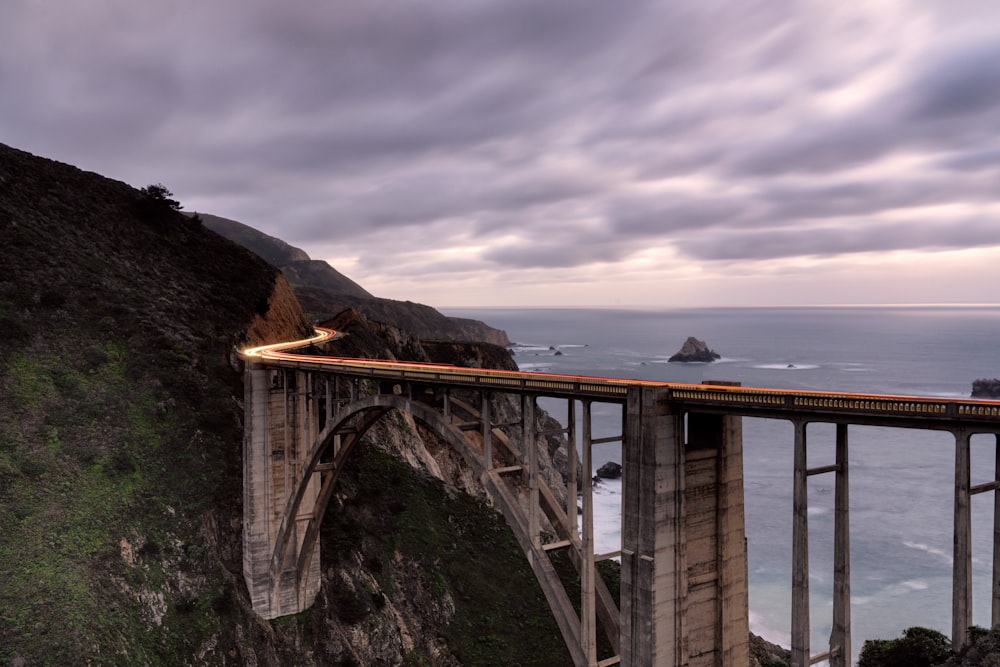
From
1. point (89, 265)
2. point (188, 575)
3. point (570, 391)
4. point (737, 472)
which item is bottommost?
point (188, 575)

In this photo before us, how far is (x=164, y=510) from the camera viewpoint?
34.9m

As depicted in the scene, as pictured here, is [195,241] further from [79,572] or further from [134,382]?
[79,572]

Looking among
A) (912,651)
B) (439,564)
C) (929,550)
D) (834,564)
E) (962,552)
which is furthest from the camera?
(929,550)

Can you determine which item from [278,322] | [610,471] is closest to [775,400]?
[278,322]

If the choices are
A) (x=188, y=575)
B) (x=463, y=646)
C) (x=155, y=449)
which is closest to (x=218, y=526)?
(x=188, y=575)

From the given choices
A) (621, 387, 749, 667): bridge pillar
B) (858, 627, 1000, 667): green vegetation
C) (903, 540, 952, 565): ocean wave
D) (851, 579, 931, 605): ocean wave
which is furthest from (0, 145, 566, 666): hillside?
(903, 540, 952, 565): ocean wave

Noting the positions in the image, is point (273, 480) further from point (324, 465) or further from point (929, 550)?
point (929, 550)

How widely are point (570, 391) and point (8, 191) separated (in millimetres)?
61142

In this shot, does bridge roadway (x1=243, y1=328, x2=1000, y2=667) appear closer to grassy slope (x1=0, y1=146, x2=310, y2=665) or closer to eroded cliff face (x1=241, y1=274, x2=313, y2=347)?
grassy slope (x1=0, y1=146, x2=310, y2=665)

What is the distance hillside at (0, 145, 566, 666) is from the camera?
97.7ft

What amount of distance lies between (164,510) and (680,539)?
30057mm

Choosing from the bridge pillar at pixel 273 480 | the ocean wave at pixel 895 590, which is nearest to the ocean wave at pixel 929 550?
the ocean wave at pixel 895 590

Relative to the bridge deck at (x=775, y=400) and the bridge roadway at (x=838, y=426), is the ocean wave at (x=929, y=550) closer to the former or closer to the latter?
the bridge roadway at (x=838, y=426)

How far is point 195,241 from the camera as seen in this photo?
6744 centimetres
